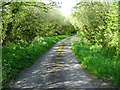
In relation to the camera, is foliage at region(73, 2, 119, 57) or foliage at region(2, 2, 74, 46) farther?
foliage at region(73, 2, 119, 57)

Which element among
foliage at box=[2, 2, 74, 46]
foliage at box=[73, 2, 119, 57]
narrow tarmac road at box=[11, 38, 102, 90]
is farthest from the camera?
foliage at box=[73, 2, 119, 57]

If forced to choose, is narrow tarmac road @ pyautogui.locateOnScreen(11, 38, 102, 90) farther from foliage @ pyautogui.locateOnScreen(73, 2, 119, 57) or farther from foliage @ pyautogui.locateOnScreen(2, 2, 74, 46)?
foliage @ pyautogui.locateOnScreen(2, 2, 74, 46)

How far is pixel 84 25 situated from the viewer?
106 feet

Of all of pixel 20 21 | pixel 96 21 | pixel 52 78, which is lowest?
pixel 52 78

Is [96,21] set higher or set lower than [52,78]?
higher

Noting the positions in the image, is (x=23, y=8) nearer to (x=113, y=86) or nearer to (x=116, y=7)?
(x=116, y=7)

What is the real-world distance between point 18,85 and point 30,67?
6.16 meters

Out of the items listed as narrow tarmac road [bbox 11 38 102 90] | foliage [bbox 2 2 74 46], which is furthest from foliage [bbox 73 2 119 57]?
foliage [bbox 2 2 74 46]

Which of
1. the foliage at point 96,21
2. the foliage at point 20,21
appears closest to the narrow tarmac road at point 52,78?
the foliage at point 96,21

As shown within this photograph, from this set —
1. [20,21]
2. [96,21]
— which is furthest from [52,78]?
[96,21]

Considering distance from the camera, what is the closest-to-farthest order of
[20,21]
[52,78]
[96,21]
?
[52,78] < [20,21] < [96,21]

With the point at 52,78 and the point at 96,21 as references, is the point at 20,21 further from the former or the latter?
the point at 52,78

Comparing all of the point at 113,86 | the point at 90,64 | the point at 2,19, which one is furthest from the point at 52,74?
the point at 2,19

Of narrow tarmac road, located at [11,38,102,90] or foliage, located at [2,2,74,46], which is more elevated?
foliage, located at [2,2,74,46]
